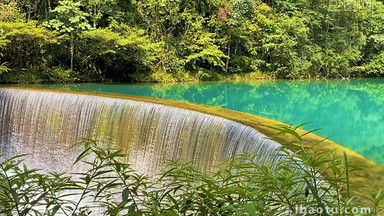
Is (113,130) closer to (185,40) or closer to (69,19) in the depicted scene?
(69,19)

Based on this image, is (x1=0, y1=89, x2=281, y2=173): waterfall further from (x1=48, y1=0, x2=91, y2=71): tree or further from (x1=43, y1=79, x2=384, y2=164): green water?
(x1=48, y1=0, x2=91, y2=71): tree

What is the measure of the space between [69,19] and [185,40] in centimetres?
481

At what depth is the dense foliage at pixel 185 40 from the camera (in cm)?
1003

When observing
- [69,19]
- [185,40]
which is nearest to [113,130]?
[69,19]

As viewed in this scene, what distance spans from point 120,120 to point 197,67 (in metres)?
8.59

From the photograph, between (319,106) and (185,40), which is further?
(185,40)

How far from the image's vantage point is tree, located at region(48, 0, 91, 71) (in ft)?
32.5

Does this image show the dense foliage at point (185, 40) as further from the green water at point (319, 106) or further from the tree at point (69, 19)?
the green water at point (319, 106)

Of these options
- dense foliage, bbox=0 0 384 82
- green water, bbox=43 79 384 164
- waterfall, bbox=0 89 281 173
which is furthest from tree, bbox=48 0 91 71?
waterfall, bbox=0 89 281 173

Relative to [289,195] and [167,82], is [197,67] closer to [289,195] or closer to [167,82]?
[167,82]

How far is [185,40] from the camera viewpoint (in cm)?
1341

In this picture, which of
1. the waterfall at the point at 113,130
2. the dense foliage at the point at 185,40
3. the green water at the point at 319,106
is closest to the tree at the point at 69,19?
the dense foliage at the point at 185,40

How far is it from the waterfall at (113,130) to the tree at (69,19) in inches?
153

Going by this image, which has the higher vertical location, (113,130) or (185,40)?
(185,40)
